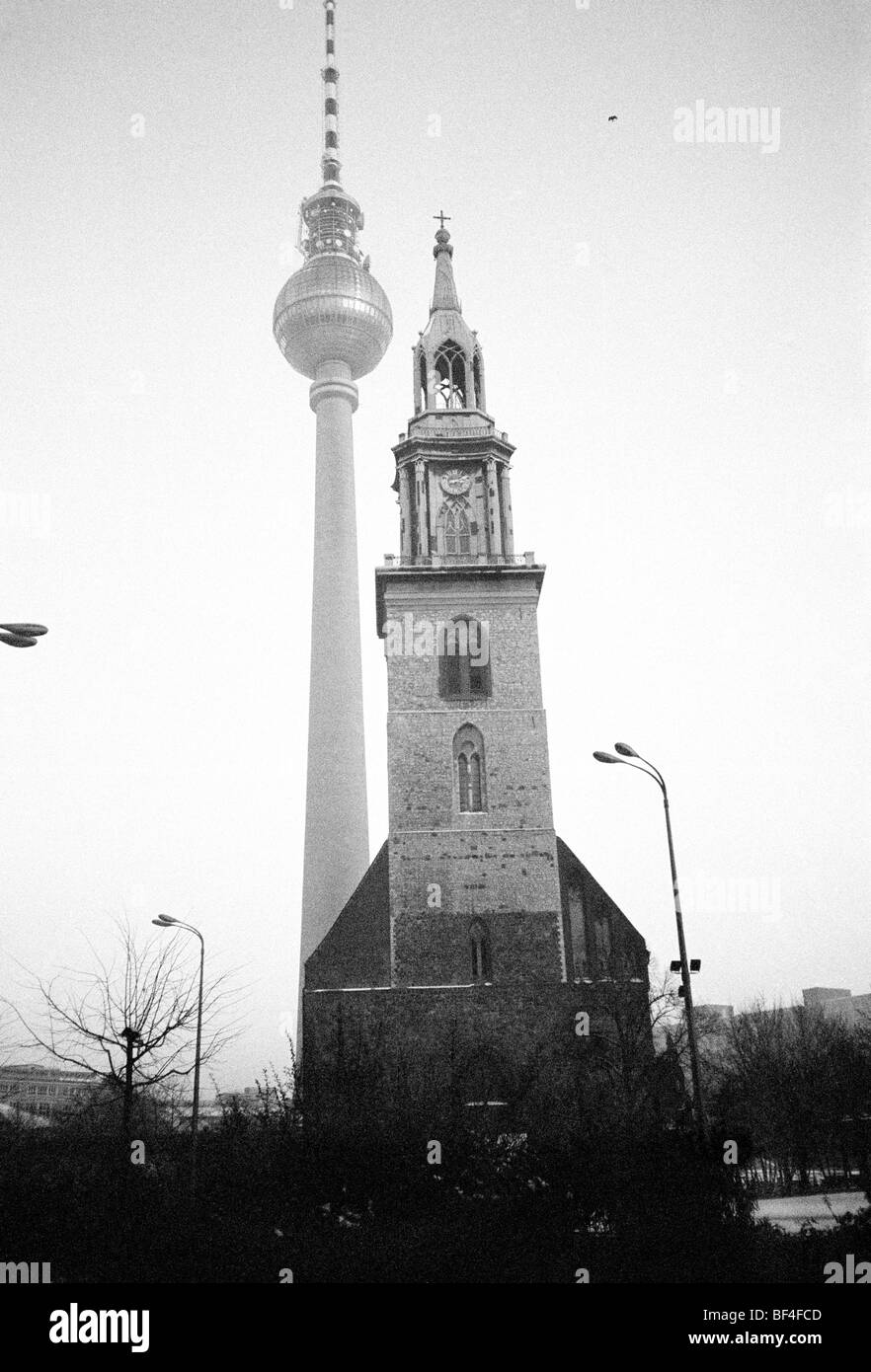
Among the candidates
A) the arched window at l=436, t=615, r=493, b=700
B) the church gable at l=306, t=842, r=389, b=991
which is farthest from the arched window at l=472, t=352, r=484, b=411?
the church gable at l=306, t=842, r=389, b=991

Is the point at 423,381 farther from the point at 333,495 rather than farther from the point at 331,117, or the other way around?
the point at 331,117

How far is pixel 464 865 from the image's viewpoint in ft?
126

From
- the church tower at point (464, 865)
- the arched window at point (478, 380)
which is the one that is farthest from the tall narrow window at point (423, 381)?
the arched window at point (478, 380)

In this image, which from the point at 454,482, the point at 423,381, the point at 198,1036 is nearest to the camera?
the point at 198,1036

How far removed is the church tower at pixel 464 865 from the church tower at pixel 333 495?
21.3 metres

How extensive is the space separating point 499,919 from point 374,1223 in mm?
17957

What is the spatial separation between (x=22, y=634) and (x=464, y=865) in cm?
2556

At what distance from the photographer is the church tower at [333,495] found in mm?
62250

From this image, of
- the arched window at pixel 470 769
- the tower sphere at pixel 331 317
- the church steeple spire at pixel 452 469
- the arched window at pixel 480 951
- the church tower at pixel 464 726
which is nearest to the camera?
the arched window at pixel 480 951

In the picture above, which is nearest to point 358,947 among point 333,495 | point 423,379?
point 423,379

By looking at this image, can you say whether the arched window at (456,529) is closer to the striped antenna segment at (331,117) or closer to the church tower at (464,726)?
the church tower at (464,726)

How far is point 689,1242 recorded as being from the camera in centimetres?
1767

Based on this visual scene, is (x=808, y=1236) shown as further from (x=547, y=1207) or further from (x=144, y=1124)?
(x=144, y=1124)

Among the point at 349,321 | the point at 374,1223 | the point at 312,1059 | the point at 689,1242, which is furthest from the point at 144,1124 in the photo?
the point at 349,321
